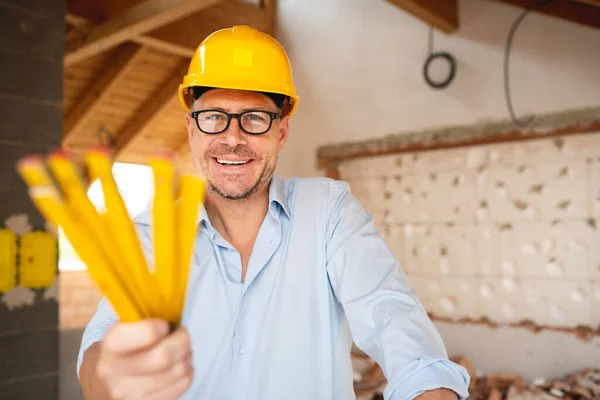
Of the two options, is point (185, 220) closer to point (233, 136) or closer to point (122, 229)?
point (122, 229)

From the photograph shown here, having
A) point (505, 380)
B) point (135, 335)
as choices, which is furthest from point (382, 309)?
point (505, 380)

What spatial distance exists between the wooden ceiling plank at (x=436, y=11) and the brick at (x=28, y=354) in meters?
3.14

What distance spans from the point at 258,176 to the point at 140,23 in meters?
2.92

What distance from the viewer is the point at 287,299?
4.75ft

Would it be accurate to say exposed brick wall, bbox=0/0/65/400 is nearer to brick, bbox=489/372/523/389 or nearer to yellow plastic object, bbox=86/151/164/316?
yellow plastic object, bbox=86/151/164/316

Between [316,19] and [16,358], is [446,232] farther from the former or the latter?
[16,358]

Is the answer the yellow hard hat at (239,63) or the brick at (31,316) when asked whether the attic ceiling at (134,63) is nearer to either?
the brick at (31,316)

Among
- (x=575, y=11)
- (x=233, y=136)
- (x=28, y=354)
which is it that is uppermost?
(x=575, y=11)

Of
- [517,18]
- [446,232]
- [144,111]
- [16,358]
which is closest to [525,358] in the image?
[446,232]

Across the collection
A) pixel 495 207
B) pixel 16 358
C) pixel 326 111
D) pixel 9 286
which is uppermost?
pixel 326 111

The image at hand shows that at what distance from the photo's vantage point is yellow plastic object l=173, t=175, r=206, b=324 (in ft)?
1.73

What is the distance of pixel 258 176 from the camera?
5.01ft

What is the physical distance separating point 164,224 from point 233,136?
3.17 feet

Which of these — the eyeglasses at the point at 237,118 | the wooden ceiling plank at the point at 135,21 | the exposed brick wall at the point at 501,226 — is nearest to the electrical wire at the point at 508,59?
the exposed brick wall at the point at 501,226
